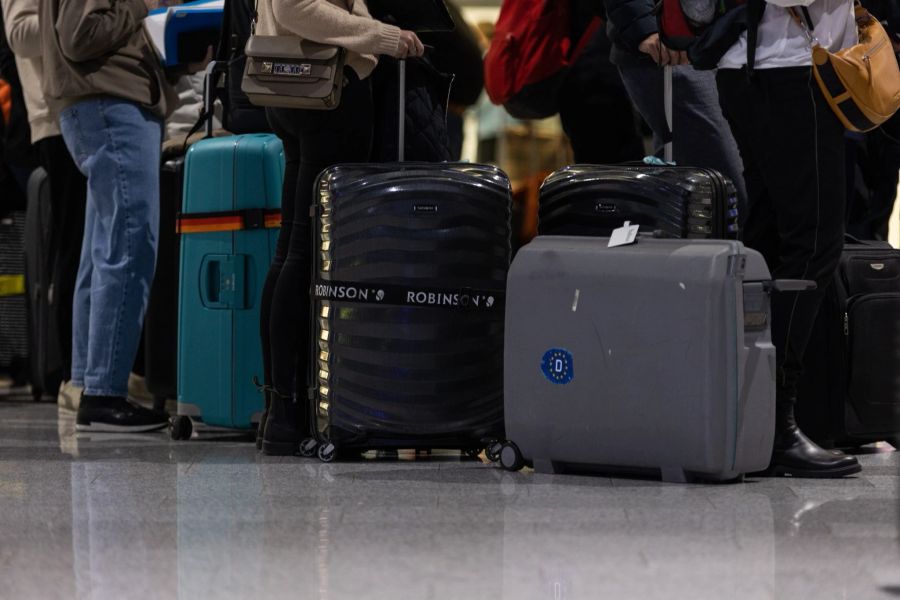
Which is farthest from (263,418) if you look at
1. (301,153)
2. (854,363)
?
(854,363)

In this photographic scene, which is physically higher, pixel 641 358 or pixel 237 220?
pixel 237 220

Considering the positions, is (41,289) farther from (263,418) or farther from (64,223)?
(263,418)

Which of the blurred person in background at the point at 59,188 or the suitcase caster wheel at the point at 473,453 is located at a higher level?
the blurred person in background at the point at 59,188

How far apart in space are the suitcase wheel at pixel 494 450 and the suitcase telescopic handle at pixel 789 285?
1.95 ft

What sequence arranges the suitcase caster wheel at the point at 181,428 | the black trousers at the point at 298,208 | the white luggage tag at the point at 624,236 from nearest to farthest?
the white luggage tag at the point at 624,236 → the black trousers at the point at 298,208 → the suitcase caster wheel at the point at 181,428

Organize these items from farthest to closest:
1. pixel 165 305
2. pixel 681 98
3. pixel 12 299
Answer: pixel 12 299 < pixel 165 305 < pixel 681 98

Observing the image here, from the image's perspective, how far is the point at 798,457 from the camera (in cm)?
282

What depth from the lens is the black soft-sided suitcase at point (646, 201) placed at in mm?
2896

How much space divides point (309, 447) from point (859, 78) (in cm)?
131

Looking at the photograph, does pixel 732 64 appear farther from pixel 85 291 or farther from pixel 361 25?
pixel 85 291

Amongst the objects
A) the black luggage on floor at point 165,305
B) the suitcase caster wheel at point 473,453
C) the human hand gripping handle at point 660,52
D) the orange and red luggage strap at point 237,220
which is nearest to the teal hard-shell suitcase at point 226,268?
the orange and red luggage strap at point 237,220

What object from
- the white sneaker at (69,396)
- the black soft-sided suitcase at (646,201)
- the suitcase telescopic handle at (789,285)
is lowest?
the white sneaker at (69,396)

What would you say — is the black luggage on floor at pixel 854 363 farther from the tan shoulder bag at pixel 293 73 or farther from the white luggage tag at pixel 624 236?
the tan shoulder bag at pixel 293 73

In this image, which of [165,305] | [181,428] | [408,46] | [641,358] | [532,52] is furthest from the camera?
[165,305]
